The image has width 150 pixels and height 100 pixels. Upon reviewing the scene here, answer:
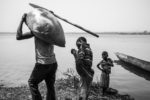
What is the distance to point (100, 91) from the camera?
8.26 metres

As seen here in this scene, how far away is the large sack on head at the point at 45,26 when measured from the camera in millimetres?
3936

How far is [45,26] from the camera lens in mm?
3955

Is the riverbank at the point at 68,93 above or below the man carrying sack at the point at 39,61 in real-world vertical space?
below

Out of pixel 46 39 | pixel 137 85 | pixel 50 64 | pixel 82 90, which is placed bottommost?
pixel 137 85

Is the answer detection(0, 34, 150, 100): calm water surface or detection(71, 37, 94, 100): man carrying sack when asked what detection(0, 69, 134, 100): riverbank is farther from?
detection(0, 34, 150, 100): calm water surface

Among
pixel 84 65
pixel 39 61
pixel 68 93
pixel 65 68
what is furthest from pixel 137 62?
pixel 39 61

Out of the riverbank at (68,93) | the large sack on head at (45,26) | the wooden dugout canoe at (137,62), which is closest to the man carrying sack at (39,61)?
the large sack on head at (45,26)

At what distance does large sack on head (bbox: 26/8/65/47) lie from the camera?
394 cm

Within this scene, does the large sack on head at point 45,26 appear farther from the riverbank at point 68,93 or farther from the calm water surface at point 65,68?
the calm water surface at point 65,68

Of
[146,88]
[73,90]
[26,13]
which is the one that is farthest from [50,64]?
[146,88]

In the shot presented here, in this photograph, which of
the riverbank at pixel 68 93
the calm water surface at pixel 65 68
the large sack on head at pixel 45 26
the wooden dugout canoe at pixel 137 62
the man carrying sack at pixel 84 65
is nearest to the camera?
the large sack on head at pixel 45 26

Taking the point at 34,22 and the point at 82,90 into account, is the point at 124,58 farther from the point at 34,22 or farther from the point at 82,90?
the point at 34,22

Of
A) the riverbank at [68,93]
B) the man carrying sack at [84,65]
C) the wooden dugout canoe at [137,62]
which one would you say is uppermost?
the man carrying sack at [84,65]

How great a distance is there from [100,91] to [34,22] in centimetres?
513
